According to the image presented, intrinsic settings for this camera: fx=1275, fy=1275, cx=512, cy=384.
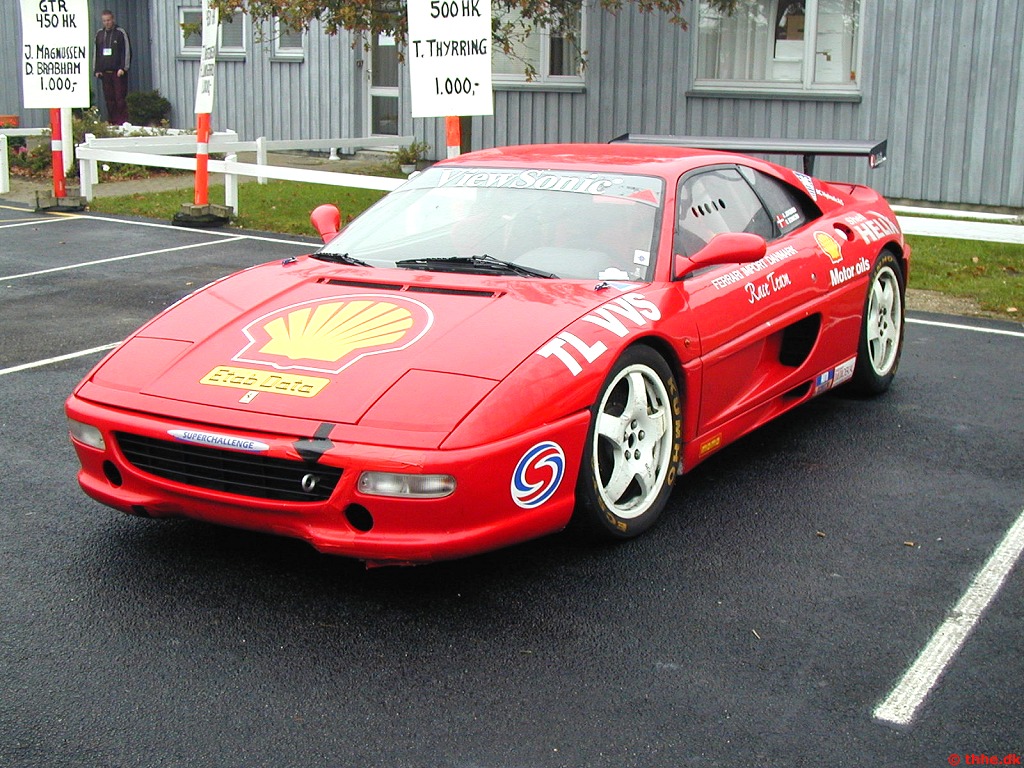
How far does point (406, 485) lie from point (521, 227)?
5.60 ft

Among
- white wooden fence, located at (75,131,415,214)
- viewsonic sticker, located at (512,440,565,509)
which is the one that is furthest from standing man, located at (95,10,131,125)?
viewsonic sticker, located at (512,440,565,509)

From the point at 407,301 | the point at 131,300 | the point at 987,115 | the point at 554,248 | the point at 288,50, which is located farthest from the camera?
the point at 288,50

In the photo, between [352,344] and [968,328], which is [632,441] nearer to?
[352,344]

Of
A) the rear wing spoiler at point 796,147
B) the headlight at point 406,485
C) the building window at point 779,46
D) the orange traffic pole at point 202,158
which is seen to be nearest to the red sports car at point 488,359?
the headlight at point 406,485

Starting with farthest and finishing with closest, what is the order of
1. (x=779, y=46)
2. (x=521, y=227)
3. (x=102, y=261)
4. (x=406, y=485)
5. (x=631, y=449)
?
(x=779, y=46), (x=102, y=261), (x=521, y=227), (x=631, y=449), (x=406, y=485)

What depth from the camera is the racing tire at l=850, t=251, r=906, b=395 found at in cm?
636

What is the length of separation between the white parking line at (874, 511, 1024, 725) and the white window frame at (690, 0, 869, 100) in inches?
398

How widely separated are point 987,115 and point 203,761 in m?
12.2

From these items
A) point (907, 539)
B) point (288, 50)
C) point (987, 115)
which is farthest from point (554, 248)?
point (288, 50)

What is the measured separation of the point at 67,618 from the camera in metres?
3.94

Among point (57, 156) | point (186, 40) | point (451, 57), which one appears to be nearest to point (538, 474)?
point (451, 57)

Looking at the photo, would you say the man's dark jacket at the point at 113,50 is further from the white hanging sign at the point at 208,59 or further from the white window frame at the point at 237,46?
the white hanging sign at the point at 208,59

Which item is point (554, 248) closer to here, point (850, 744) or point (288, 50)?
point (850, 744)

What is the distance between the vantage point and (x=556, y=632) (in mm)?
3865
